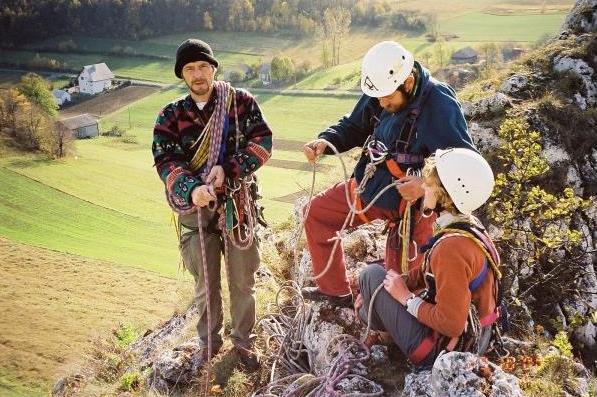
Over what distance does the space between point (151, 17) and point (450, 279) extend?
344ft

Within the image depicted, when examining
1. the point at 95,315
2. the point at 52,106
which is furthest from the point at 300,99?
the point at 95,315

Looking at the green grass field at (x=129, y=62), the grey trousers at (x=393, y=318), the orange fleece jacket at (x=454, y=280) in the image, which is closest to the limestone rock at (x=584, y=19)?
the grey trousers at (x=393, y=318)

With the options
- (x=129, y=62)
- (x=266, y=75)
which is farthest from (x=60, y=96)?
(x=266, y=75)

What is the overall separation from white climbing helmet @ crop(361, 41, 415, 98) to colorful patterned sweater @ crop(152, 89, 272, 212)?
3.69ft

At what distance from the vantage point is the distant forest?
96.0 m

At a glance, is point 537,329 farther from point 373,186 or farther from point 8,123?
point 8,123

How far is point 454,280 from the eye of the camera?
3.15 m

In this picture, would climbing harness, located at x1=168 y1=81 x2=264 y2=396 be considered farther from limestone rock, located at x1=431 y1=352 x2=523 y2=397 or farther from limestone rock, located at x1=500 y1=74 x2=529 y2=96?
limestone rock, located at x1=500 y1=74 x2=529 y2=96

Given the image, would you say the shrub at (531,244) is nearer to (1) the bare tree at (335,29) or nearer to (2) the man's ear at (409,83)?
(2) the man's ear at (409,83)

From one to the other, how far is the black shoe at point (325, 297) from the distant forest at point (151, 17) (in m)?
96.7

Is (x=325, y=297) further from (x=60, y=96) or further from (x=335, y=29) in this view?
(x=335, y=29)

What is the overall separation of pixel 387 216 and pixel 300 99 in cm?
6788

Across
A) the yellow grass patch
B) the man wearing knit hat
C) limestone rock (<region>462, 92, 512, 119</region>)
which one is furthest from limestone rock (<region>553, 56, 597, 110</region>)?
the yellow grass patch

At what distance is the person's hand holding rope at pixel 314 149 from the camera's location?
4.69 m
